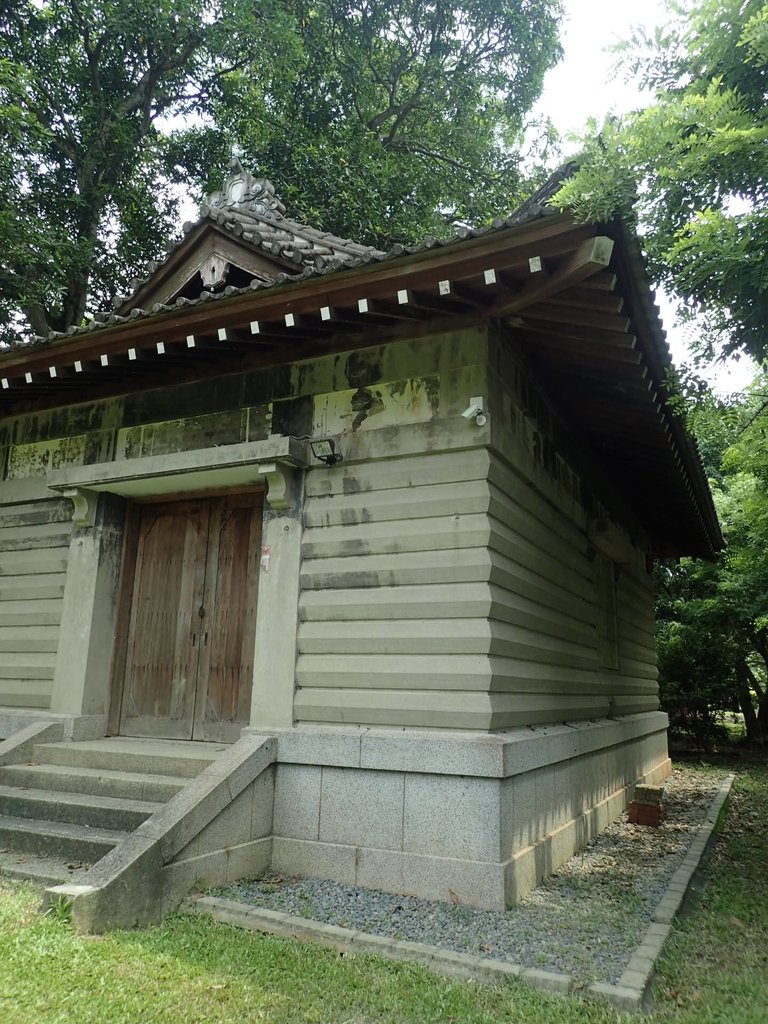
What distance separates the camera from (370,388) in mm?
5945

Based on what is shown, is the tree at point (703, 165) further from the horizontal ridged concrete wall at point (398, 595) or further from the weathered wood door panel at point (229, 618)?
the weathered wood door panel at point (229, 618)

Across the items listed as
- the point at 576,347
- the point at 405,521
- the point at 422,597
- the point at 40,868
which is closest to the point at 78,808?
the point at 40,868

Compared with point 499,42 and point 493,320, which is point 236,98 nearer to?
point 499,42

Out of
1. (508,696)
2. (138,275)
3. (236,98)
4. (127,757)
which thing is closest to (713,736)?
(508,696)

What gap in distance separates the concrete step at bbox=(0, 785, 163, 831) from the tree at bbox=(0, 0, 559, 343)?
10355 mm

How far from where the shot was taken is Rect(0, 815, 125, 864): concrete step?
16.0ft

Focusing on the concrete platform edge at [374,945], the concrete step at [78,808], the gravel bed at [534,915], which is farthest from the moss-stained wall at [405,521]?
the concrete platform edge at [374,945]

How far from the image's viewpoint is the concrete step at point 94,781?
5.43m

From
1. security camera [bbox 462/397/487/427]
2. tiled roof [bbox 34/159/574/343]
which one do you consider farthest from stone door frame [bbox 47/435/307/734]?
security camera [bbox 462/397/487/427]

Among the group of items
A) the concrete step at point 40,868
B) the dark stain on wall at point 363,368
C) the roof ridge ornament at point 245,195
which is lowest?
the concrete step at point 40,868

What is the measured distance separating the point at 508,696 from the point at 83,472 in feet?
14.1

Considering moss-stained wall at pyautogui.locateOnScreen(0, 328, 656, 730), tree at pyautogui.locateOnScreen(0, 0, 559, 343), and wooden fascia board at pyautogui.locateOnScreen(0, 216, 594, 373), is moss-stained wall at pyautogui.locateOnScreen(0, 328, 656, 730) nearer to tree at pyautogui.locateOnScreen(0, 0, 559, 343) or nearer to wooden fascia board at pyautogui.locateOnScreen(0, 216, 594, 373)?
wooden fascia board at pyautogui.locateOnScreen(0, 216, 594, 373)

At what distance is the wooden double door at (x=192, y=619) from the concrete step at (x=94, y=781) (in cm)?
91

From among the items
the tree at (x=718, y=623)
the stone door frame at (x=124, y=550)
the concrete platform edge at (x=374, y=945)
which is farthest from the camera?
the tree at (x=718, y=623)
